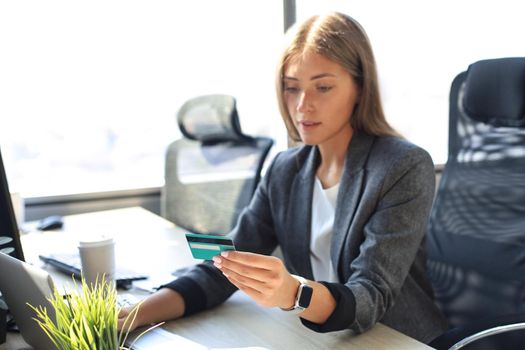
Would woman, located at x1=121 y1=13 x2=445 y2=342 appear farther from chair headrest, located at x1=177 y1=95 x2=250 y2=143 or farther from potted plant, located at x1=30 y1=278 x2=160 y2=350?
chair headrest, located at x1=177 y1=95 x2=250 y2=143

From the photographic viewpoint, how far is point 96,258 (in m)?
1.48

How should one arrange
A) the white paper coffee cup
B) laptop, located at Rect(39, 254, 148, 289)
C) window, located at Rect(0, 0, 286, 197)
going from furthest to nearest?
window, located at Rect(0, 0, 286, 197) < laptop, located at Rect(39, 254, 148, 289) < the white paper coffee cup

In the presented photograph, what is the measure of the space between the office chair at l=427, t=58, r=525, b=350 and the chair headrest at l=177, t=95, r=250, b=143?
0.93m

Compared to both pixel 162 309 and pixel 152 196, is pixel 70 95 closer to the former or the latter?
pixel 152 196

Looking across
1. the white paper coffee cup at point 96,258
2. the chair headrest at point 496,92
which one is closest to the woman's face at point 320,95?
the chair headrest at point 496,92

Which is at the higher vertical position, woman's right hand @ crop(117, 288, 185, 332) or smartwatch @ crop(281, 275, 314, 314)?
smartwatch @ crop(281, 275, 314, 314)

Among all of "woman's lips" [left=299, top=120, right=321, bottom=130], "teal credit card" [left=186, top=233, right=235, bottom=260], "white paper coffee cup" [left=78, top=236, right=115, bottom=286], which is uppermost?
"woman's lips" [left=299, top=120, right=321, bottom=130]

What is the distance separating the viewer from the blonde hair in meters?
1.53

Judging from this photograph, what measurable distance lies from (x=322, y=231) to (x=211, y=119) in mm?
1023

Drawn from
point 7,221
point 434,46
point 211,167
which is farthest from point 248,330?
point 434,46

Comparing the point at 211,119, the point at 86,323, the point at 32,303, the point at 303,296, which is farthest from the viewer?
the point at 211,119

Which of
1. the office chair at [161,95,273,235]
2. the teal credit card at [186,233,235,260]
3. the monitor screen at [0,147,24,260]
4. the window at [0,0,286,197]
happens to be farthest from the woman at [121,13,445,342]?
the window at [0,0,286,197]

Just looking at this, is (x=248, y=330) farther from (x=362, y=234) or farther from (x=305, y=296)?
(x=362, y=234)

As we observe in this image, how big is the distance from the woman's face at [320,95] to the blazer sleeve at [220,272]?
0.78 feet
